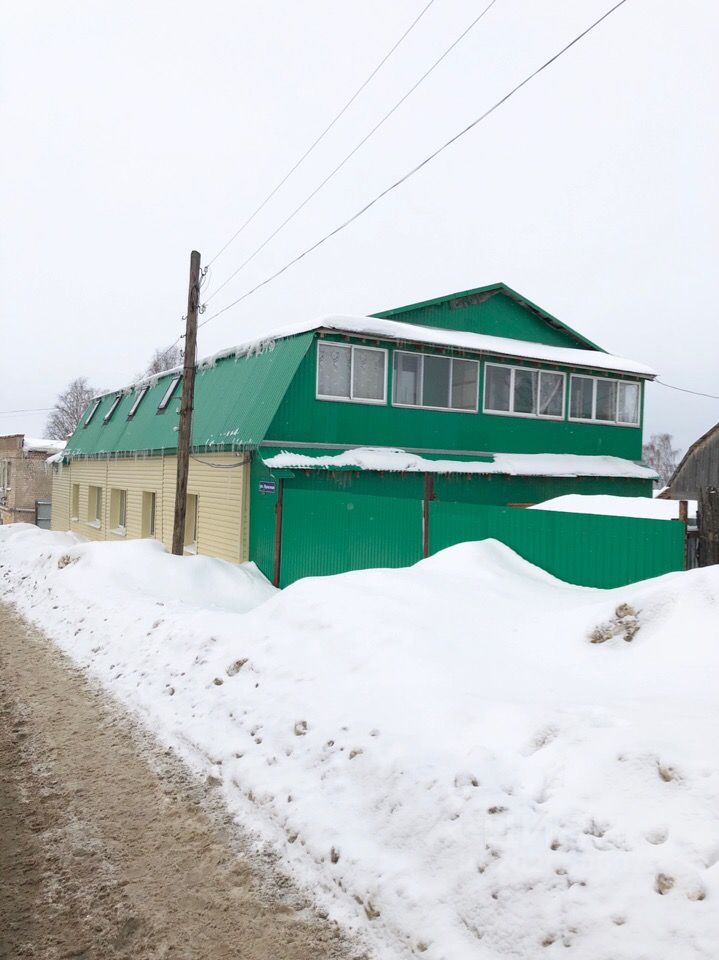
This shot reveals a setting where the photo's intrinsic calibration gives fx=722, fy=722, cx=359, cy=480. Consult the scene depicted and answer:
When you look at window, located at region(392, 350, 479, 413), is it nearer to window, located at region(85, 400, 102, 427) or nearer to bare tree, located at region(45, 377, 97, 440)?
window, located at region(85, 400, 102, 427)

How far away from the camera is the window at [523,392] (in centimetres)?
1964

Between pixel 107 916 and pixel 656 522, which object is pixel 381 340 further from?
pixel 107 916

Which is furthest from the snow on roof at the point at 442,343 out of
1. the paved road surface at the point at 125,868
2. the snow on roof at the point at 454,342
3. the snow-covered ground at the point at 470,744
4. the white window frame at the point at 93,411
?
the paved road surface at the point at 125,868

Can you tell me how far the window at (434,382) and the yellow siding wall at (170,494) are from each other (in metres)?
4.53

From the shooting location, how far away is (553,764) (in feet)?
14.6

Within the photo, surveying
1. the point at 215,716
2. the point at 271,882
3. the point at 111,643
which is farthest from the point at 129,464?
the point at 271,882

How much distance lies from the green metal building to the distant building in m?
16.4

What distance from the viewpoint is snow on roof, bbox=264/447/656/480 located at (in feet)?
51.4

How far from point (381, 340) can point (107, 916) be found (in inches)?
572

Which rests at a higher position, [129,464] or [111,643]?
[129,464]

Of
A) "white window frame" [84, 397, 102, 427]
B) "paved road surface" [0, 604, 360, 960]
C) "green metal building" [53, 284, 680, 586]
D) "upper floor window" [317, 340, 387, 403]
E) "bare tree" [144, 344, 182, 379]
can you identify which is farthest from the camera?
"bare tree" [144, 344, 182, 379]

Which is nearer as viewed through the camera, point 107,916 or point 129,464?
point 107,916

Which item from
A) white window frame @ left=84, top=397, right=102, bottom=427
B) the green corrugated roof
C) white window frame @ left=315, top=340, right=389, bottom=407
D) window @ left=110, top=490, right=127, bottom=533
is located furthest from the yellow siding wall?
white window frame @ left=315, top=340, right=389, bottom=407

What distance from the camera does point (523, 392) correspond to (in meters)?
20.2
